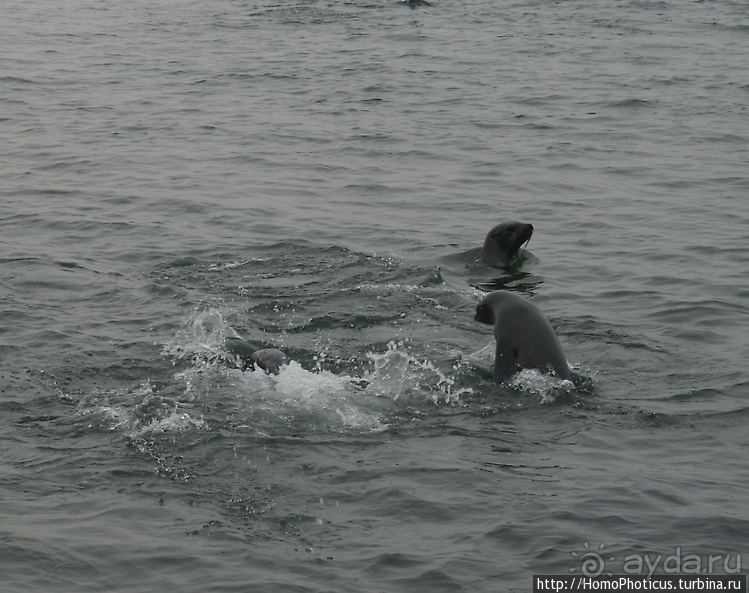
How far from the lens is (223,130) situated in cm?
1714

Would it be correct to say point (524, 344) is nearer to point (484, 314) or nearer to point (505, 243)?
point (484, 314)

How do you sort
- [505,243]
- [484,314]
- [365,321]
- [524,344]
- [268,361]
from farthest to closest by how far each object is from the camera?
[505,243] → [365,321] → [484,314] → [268,361] → [524,344]

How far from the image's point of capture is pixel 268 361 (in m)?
8.05

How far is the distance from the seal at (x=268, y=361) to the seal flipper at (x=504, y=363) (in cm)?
154

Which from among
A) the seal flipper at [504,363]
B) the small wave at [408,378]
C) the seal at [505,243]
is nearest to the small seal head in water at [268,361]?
Answer: the small wave at [408,378]

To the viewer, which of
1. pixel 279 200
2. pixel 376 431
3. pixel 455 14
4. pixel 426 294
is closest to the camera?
pixel 376 431

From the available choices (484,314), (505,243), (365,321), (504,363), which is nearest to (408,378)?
(504,363)

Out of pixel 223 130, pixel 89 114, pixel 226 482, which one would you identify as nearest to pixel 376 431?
pixel 226 482

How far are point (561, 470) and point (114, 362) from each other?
3627 mm

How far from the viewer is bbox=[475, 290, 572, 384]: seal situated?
780 cm

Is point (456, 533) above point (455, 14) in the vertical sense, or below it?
below

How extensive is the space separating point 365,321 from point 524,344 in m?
1.97

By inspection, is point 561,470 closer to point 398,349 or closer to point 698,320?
point 398,349

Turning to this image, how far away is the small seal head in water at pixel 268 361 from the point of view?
797cm
